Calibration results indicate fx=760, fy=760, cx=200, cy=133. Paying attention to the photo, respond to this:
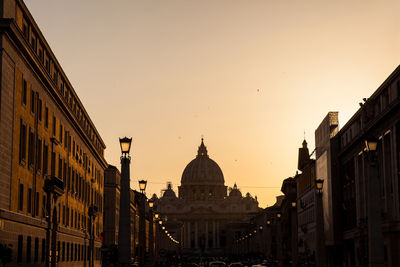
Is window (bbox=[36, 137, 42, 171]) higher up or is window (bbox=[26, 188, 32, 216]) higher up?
window (bbox=[36, 137, 42, 171])

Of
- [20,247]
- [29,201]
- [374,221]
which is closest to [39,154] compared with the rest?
[29,201]

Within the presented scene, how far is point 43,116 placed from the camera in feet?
161

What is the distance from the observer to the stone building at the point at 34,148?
37.0 metres

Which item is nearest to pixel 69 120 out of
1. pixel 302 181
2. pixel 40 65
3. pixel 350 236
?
pixel 40 65

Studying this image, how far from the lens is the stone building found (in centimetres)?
3697

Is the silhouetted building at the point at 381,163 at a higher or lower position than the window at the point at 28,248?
higher

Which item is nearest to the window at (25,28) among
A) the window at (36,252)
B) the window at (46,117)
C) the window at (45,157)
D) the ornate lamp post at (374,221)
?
the window at (46,117)

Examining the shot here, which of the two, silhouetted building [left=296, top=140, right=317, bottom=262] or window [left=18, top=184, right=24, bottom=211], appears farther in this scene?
silhouetted building [left=296, top=140, right=317, bottom=262]

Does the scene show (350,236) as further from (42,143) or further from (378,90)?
(42,143)

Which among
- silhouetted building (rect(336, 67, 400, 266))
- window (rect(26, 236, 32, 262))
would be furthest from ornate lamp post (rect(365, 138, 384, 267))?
window (rect(26, 236, 32, 262))

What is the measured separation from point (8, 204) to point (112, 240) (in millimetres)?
70832

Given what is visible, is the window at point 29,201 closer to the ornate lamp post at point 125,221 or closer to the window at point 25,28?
the window at point 25,28

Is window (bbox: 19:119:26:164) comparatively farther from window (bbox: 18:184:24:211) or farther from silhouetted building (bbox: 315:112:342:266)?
silhouetted building (bbox: 315:112:342:266)

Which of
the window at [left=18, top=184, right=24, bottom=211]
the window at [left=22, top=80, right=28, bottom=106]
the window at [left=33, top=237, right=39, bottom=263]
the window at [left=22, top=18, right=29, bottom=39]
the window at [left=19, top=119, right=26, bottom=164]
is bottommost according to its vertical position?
the window at [left=33, top=237, right=39, bottom=263]
